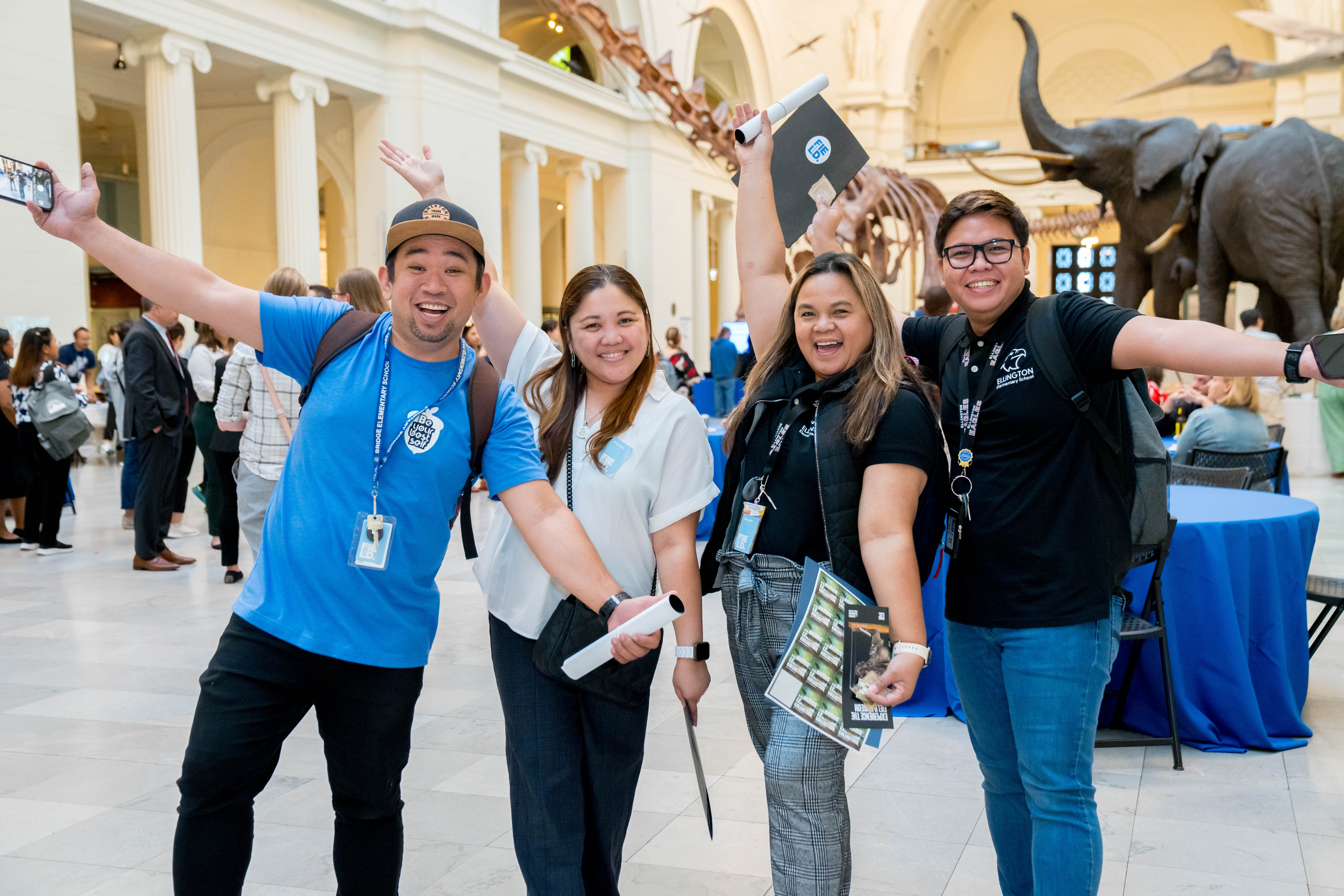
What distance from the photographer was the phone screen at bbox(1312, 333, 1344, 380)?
1.71 m

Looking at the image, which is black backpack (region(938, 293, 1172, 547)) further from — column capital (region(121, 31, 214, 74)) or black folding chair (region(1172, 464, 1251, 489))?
column capital (region(121, 31, 214, 74))

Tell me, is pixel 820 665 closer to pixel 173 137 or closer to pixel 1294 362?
pixel 1294 362

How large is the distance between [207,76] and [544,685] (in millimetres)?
18317

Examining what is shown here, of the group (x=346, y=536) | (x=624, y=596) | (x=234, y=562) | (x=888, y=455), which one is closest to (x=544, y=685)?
(x=624, y=596)

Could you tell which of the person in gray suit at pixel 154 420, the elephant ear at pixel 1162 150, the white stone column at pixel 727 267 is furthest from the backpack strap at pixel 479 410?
the white stone column at pixel 727 267

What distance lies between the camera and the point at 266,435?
17.4 ft

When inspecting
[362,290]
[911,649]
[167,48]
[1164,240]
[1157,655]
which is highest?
[167,48]

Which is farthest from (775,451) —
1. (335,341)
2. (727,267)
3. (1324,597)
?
(727,267)

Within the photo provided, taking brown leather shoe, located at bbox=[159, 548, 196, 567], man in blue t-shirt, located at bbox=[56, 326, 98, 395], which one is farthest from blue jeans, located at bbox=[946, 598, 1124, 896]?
man in blue t-shirt, located at bbox=[56, 326, 98, 395]

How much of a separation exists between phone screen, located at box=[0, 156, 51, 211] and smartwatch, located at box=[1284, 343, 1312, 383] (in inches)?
88.6

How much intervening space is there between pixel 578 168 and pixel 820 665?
22286 millimetres

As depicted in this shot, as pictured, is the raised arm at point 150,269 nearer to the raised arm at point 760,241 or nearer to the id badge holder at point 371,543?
the id badge holder at point 371,543

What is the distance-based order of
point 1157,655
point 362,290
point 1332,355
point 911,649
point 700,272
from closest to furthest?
point 1332,355, point 911,649, point 1157,655, point 362,290, point 700,272

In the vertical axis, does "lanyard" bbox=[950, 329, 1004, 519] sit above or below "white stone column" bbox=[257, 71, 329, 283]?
below
